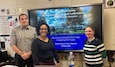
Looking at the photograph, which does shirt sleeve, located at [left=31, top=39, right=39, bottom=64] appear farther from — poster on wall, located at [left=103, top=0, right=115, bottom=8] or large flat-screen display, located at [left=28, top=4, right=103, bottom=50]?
poster on wall, located at [left=103, top=0, right=115, bottom=8]

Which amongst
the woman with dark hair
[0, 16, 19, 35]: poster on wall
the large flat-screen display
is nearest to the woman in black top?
the woman with dark hair

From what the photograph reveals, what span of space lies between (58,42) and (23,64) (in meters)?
1.05

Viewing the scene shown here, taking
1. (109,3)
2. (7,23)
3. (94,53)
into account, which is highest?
(109,3)

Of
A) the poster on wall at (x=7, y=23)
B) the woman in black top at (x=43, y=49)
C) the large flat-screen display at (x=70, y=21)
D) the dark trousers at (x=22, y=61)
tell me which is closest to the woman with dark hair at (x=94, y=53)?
the large flat-screen display at (x=70, y=21)

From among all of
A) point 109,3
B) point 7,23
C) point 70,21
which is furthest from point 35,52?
point 7,23

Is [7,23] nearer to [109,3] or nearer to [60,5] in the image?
[60,5]

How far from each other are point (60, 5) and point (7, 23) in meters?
1.52

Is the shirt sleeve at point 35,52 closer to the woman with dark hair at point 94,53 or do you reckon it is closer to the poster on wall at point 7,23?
the woman with dark hair at point 94,53

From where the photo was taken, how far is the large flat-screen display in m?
3.70

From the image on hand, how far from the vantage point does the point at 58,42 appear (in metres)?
4.07

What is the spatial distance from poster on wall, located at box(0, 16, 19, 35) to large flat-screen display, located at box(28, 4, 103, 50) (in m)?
0.69

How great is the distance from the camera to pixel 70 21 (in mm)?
3926

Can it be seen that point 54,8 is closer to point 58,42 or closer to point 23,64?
point 58,42

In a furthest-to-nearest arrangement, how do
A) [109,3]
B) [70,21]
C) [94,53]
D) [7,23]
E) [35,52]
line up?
[7,23] → [70,21] → [109,3] → [94,53] → [35,52]
